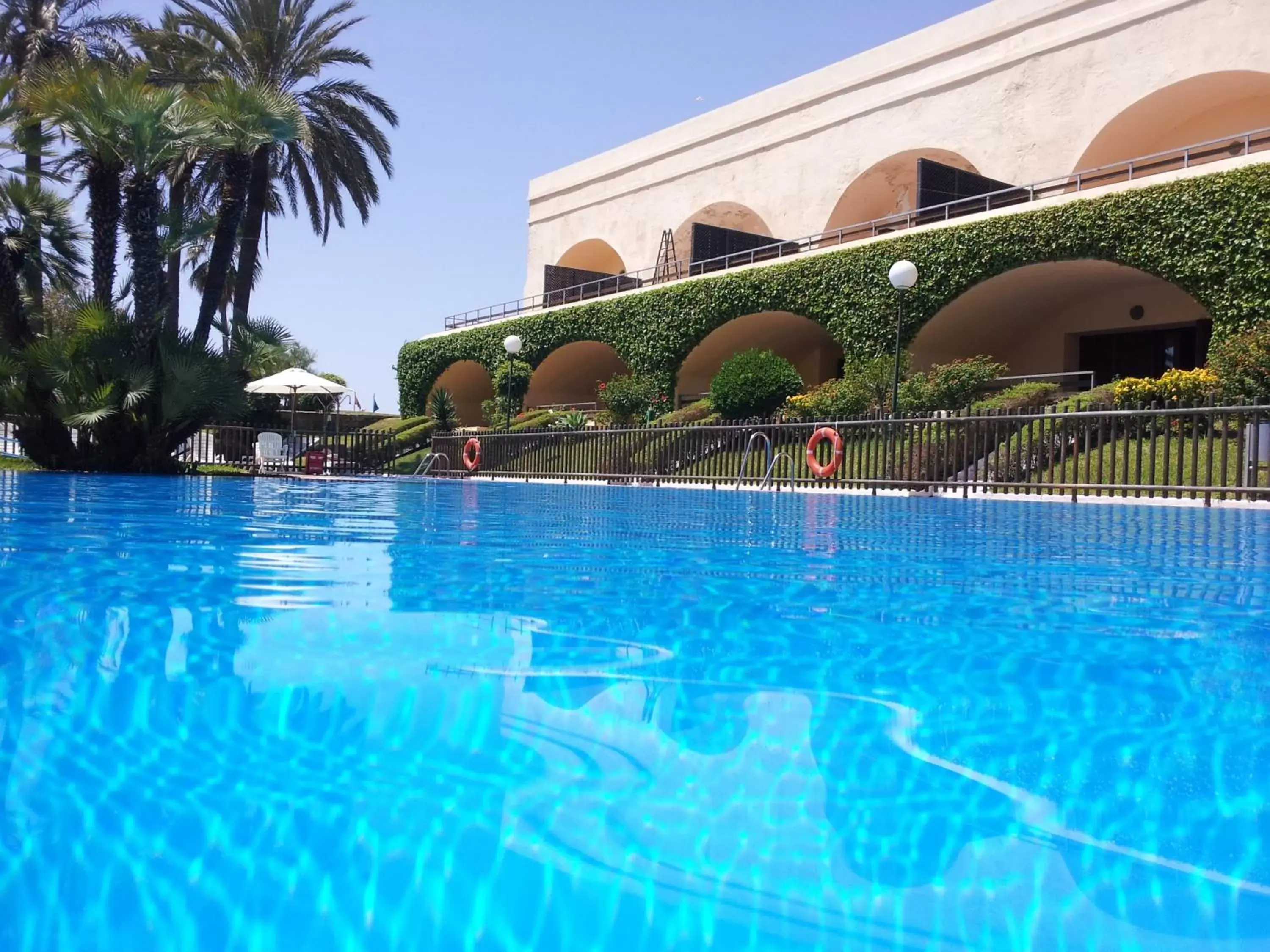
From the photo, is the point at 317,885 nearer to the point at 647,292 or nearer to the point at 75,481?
the point at 75,481

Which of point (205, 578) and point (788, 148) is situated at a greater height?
point (788, 148)

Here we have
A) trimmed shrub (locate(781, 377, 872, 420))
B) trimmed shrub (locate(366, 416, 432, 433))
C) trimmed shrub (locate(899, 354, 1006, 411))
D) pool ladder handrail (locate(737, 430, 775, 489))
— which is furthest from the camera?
trimmed shrub (locate(366, 416, 432, 433))

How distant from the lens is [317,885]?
1032 mm

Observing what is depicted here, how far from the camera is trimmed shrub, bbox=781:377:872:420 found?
63.7 ft

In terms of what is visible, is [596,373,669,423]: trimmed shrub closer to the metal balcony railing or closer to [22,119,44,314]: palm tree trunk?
the metal balcony railing

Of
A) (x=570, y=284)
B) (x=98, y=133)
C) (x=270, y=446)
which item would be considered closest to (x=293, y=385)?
(x=270, y=446)

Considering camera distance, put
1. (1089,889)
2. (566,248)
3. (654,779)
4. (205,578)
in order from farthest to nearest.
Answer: (566,248)
(205,578)
(654,779)
(1089,889)

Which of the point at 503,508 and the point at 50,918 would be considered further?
the point at 503,508

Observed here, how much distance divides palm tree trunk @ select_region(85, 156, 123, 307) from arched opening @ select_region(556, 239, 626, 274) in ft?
73.5

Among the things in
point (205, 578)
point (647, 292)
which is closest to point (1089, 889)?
point (205, 578)

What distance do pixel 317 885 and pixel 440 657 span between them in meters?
1.07

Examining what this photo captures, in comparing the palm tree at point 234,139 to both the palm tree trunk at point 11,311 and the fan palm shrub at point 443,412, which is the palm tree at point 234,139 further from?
the fan palm shrub at point 443,412

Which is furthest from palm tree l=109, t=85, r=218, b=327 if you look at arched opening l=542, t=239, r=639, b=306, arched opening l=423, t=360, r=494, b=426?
arched opening l=423, t=360, r=494, b=426

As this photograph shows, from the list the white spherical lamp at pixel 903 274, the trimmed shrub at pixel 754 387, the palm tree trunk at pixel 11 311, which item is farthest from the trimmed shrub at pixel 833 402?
the palm tree trunk at pixel 11 311
